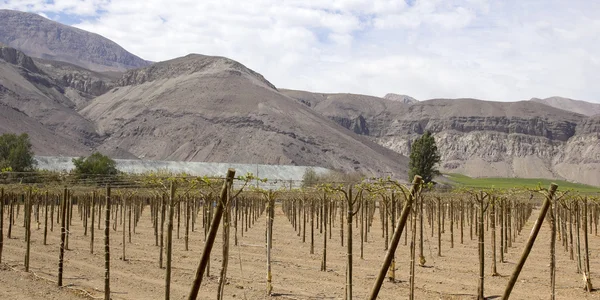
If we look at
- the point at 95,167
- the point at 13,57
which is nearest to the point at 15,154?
the point at 95,167

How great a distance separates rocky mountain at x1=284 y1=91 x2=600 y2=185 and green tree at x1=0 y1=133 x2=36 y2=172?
320 feet

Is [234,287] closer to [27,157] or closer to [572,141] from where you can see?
[27,157]

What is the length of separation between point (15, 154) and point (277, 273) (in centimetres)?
4547

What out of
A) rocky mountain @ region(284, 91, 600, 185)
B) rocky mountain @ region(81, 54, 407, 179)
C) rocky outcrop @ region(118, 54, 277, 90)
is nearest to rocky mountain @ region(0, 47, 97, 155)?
rocky mountain @ region(81, 54, 407, 179)

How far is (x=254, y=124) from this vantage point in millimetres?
105688

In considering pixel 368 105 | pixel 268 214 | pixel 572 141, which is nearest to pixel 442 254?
pixel 268 214

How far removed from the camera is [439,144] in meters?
145

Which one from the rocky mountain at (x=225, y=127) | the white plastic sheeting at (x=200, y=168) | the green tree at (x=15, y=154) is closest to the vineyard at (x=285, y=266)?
the green tree at (x=15, y=154)

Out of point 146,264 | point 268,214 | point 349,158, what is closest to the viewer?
point 268,214

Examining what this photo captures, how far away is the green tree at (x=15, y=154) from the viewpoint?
178 ft

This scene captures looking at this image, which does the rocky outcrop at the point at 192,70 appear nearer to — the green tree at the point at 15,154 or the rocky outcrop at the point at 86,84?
the rocky outcrop at the point at 86,84

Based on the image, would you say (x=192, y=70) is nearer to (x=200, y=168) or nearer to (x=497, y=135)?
(x=200, y=168)

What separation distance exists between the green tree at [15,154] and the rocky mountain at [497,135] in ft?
320

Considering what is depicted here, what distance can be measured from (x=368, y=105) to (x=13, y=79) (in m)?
96.2
